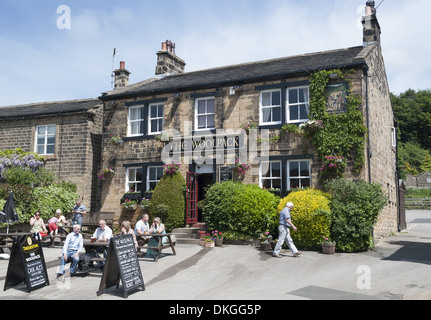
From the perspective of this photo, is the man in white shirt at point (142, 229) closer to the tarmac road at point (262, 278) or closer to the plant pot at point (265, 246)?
the tarmac road at point (262, 278)

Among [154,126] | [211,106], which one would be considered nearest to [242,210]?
[211,106]

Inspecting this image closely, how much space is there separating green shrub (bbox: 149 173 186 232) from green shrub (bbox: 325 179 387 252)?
6233 mm

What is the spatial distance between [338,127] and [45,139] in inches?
554

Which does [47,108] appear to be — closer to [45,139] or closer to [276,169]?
[45,139]

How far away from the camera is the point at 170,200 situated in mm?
16281

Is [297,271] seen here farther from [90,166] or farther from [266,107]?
[90,166]

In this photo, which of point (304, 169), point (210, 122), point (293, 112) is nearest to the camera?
point (304, 169)

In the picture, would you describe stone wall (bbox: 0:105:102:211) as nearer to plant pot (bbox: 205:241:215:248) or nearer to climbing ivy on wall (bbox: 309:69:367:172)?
plant pot (bbox: 205:241:215:248)

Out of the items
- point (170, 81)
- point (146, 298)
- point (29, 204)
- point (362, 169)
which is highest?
point (170, 81)

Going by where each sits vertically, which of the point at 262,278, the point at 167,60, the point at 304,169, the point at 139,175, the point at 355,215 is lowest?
the point at 262,278

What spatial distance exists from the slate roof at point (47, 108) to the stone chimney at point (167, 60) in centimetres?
380

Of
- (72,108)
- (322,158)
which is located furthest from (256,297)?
(72,108)

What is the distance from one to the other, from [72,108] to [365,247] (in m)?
15.0

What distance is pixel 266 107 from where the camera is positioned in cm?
1612
